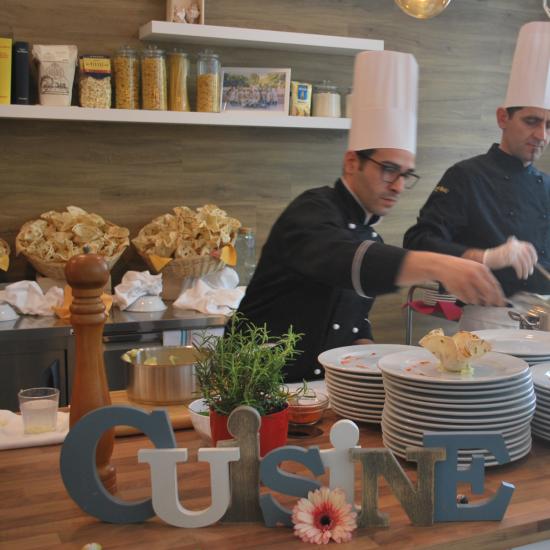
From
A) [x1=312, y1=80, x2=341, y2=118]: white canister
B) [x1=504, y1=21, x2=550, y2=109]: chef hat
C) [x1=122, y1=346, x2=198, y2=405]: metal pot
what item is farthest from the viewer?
[x1=312, y1=80, x2=341, y2=118]: white canister

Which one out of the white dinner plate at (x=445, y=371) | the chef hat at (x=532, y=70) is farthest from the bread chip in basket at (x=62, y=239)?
the white dinner plate at (x=445, y=371)

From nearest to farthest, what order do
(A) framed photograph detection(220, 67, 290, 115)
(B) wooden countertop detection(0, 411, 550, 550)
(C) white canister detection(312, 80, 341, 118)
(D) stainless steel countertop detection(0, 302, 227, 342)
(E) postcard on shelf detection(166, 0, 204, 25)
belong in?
(B) wooden countertop detection(0, 411, 550, 550)
(D) stainless steel countertop detection(0, 302, 227, 342)
(E) postcard on shelf detection(166, 0, 204, 25)
(A) framed photograph detection(220, 67, 290, 115)
(C) white canister detection(312, 80, 341, 118)

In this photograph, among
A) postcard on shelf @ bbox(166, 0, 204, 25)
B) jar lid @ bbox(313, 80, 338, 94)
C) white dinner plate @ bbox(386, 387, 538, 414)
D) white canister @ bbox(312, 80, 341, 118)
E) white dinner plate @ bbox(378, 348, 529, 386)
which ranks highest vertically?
postcard on shelf @ bbox(166, 0, 204, 25)

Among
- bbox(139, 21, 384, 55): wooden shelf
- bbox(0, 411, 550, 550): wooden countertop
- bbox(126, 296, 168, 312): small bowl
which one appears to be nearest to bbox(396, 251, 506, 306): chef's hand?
bbox(0, 411, 550, 550): wooden countertop

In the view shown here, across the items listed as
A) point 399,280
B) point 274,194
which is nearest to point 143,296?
point 274,194

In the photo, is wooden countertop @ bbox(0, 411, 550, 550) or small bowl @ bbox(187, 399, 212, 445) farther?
small bowl @ bbox(187, 399, 212, 445)

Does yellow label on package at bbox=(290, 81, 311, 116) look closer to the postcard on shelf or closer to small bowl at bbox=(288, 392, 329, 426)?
the postcard on shelf

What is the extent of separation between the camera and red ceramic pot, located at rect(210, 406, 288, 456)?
1.20 meters

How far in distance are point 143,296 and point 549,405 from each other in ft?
7.00

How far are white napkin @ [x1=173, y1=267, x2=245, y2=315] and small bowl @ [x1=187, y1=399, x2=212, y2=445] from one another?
69.8 inches

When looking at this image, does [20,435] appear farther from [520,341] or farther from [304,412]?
[520,341]

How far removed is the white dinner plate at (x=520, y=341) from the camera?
161cm

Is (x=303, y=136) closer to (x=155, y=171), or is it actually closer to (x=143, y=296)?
(x=155, y=171)

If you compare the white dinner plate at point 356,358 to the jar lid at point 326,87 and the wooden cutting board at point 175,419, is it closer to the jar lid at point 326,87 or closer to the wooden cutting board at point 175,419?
the wooden cutting board at point 175,419
